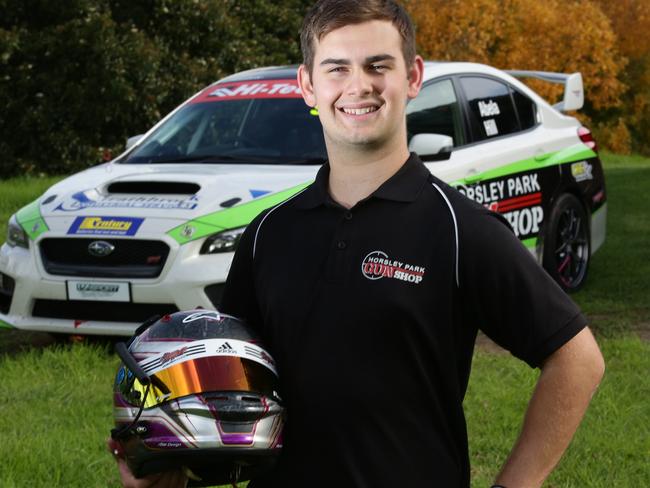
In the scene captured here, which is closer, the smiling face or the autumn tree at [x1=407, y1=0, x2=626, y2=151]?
the smiling face

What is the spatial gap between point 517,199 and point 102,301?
9.50ft

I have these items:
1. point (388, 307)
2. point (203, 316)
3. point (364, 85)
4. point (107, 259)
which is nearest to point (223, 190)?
point (107, 259)

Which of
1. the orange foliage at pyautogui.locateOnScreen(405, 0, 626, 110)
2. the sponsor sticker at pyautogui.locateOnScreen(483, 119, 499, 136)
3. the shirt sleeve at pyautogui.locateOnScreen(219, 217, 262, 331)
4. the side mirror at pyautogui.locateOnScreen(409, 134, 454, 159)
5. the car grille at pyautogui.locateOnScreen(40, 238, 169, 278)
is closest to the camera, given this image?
the shirt sleeve at pyautogui.locateOnScreen(219, 217, 262, 331)

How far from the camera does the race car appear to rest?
615cm

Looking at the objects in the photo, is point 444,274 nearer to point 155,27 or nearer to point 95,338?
point 95,338

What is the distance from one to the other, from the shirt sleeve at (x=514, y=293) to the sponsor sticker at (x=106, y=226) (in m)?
4.18

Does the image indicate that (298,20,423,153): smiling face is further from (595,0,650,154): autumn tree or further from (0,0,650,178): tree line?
(595,0,650,154): autumn tree

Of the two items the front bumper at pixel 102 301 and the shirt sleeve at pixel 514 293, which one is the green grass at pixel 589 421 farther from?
the shirt sleeve at pixel 514 293

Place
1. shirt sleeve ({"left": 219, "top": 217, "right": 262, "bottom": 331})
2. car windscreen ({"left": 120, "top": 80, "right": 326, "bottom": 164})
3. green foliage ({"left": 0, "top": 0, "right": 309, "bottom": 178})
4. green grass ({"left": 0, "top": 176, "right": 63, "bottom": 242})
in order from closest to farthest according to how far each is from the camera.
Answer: shirt sleeve ({"left": 219, "top": 217, "right": 262, "bottom": 331}) < car windscreen ({"left": 120, "top": 80, "right": 326, "bottom": 164}) < green grass ({"left": 0, "top": 176, "right": 63, "bottom": 242}) < green foliage ({"left": 0, "top": 0, "right": 309, "bottom": 178})

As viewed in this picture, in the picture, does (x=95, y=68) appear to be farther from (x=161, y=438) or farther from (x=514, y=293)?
(x=514, y=293)

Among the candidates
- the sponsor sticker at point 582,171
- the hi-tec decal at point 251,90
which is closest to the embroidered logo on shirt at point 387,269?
the hi-tec decal at point 251,90

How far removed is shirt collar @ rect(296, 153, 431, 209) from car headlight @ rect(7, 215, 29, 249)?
14.6 feet

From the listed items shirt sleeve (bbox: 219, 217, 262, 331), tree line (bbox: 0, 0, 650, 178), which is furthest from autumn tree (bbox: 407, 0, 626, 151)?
shirt sleeve (bbox: 219, 217, 262, 331)

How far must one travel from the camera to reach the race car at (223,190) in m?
6.15
